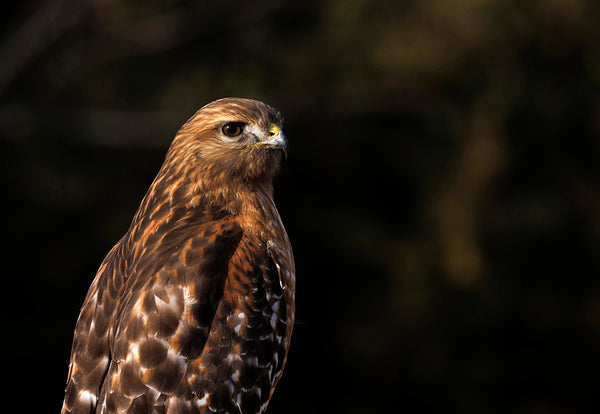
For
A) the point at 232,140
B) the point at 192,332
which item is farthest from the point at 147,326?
the point at 232,140

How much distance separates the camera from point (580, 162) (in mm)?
10297

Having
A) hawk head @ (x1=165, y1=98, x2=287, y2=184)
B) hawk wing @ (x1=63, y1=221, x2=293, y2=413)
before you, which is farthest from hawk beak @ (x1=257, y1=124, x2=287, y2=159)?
hawk wing @ (x1=63, y1=221, x2=293, y2=413)

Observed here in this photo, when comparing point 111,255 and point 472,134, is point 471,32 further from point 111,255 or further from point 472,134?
point 111,255

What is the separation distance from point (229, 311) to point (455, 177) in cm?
712

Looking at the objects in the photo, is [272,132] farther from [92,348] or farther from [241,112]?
[92,348]

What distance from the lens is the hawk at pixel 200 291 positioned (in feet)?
9.71

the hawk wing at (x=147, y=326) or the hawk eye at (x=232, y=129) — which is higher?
the hawk eye at (x=232, y=129)

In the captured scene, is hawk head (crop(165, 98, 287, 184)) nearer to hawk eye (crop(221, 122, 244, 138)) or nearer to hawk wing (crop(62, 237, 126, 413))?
hawk eye (crop(221, 122, 244, 138))

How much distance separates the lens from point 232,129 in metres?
3.37

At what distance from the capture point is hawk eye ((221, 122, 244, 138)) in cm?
335

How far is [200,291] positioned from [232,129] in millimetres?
738

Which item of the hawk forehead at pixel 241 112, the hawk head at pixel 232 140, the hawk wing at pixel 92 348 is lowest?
→ the hawk wing at pixel 92 348

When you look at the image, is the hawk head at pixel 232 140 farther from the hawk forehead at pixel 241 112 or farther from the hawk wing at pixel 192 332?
the hawk wing at pixel 192 332

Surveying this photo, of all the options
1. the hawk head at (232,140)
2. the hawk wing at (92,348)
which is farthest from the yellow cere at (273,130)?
the hawk wing at (92,348)
